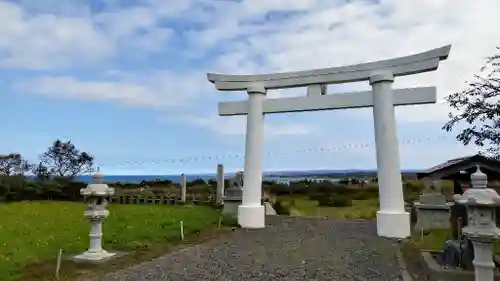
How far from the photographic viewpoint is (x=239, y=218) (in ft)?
36.3

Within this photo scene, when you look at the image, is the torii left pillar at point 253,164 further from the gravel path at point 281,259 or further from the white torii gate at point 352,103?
the gravel path at point 281,259

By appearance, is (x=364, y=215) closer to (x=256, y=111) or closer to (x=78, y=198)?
(x=256, y=111)

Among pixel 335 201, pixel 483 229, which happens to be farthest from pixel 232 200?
pixel 483 229

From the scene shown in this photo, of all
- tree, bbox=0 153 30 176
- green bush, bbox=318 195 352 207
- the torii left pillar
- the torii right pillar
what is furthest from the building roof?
tree, bbox=0 153 30 176

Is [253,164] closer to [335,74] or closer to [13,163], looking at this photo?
[335,74]

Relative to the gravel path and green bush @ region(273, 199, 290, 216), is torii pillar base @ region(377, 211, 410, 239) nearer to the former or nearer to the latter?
the gravel path

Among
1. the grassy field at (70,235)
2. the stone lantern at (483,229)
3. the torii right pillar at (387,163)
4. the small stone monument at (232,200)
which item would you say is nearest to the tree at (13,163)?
the grassy field at (70,235)

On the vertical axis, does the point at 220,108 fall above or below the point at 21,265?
above

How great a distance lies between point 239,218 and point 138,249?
373 cm

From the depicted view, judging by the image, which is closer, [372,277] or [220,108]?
[372,277]

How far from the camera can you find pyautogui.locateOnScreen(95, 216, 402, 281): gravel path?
5.85 m

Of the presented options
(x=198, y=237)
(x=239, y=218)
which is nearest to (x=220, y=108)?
(x=239, y=218)

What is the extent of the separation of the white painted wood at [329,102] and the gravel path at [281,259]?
3.11m

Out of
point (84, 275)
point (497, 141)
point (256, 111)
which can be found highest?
point (256, 111)
